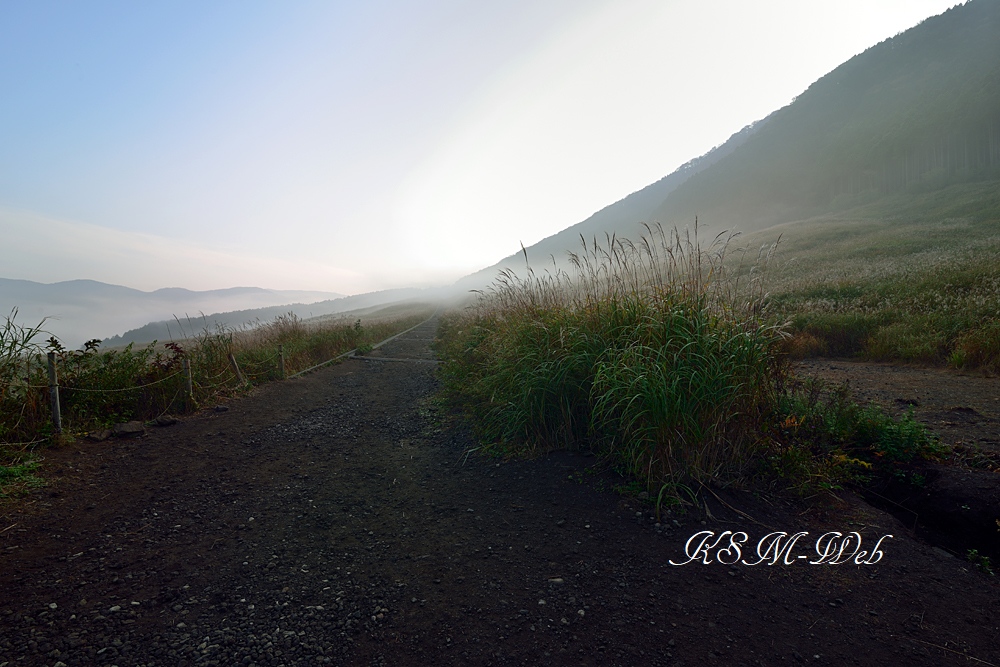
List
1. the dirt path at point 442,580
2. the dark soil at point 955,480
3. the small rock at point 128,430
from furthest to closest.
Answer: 1. the small rock at point 128,430
2. the dark soil at point 955,480
3. the dirt path at point 442,580

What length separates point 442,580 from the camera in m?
2.61

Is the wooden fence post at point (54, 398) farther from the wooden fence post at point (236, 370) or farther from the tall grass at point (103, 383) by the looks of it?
the wooden fence post at point (236, 370)

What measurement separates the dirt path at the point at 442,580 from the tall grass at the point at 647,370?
0.35 meters

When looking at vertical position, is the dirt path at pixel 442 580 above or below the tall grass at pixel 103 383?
below

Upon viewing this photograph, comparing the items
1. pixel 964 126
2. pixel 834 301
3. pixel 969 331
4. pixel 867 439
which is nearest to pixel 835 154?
pixel 964 126

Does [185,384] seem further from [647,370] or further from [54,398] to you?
[647,370]

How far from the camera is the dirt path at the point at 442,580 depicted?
6.73 ft

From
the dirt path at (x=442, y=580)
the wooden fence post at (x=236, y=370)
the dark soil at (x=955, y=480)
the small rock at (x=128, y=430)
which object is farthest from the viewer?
the wooden fence post at (x=236, y=370)

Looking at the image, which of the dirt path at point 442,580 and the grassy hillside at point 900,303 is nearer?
the dirt path at point 442,580

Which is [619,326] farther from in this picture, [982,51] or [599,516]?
[982,51]

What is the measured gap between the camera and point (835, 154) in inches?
2517

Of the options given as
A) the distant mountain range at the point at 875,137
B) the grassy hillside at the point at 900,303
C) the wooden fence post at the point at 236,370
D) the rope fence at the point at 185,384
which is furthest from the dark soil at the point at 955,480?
the distant mountain range at the point at 875,137

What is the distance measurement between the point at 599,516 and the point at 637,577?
0.62 m

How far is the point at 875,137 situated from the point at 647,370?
262 feet
